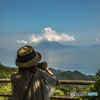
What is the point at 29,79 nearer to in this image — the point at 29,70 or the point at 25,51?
the point at 29,70

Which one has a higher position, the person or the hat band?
the hat band

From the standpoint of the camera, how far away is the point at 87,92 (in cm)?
293

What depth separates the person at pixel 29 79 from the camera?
2.25 metres

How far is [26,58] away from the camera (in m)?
2.28

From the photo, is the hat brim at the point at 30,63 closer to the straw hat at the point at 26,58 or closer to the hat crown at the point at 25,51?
the straw hat at the point at 26,58

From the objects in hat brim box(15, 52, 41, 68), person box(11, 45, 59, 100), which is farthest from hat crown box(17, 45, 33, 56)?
hat brim box(15, 52, 41, 68)

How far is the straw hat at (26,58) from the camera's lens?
88.3 inches

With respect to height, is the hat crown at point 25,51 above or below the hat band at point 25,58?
above

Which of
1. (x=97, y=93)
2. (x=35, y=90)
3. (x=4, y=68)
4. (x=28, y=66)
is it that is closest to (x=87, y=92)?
(x=97, y=93)

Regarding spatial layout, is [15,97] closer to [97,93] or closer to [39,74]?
[39,74]

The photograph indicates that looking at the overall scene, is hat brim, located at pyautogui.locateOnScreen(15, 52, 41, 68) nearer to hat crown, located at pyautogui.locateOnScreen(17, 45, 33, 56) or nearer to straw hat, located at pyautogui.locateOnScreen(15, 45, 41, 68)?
straw hat, located at pyautogui.locateOnScreen(15, 45, 41, 68)

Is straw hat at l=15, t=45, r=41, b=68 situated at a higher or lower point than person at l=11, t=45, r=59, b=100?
higher

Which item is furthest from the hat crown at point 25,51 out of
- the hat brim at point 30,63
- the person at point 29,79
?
the hat brim at point 30,63

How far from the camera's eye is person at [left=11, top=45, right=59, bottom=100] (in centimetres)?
225
